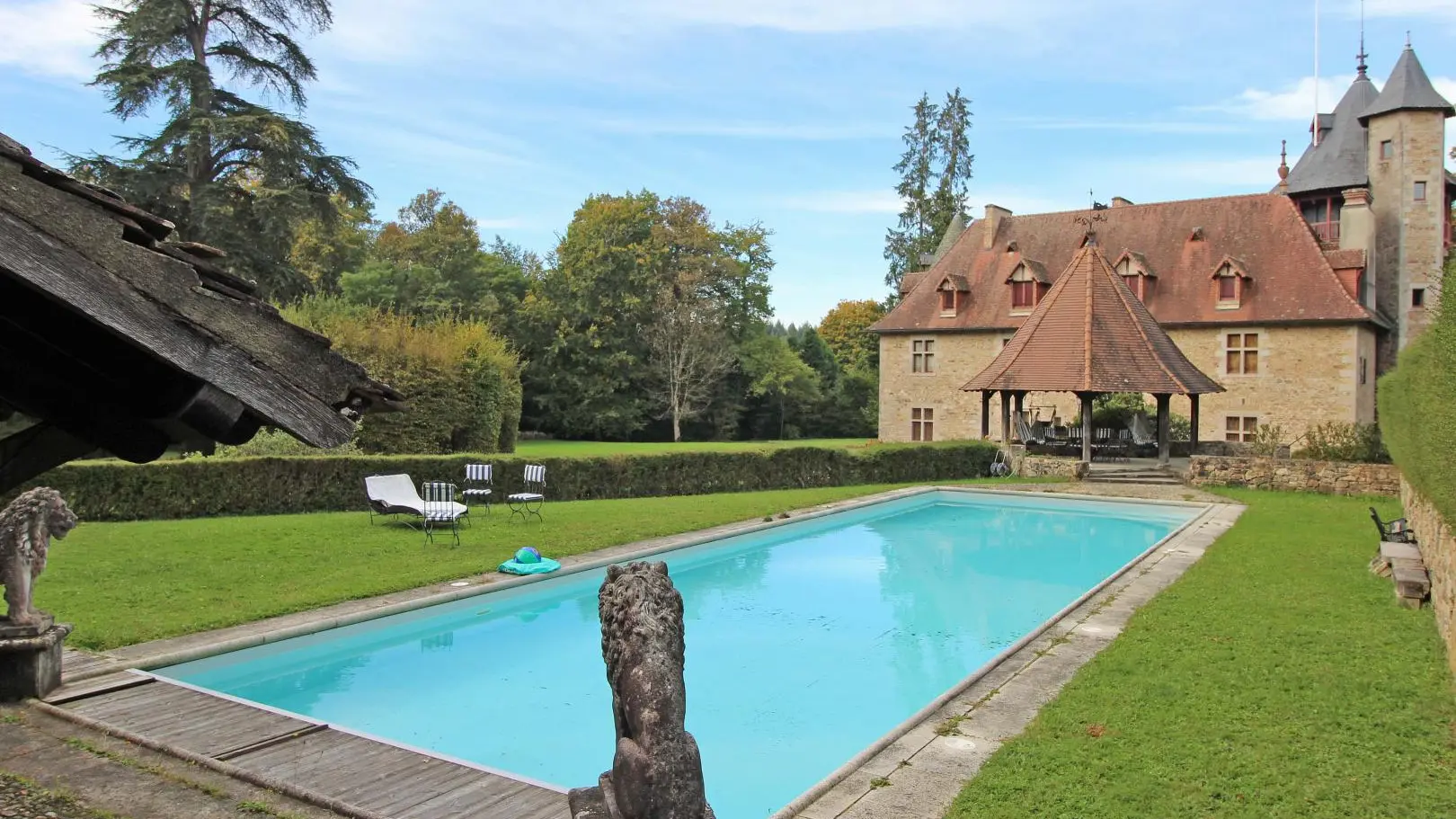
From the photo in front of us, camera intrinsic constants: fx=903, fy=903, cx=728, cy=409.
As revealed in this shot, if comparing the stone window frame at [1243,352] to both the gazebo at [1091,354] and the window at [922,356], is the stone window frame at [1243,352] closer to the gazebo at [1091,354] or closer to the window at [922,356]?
the gazebo at [1091,354]

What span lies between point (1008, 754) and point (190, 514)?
13402 mm

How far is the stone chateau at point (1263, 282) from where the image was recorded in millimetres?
26578

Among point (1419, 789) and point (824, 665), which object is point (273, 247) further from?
point (1419, 789)

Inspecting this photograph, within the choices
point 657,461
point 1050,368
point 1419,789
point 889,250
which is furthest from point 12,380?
point 889,250

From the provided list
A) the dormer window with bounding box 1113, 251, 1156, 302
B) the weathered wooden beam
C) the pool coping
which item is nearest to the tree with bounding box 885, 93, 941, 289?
the dormer window with bounding box 1113, 251, 1156, 302

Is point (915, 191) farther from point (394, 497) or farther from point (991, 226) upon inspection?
point (394, 497)

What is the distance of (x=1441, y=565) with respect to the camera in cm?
799

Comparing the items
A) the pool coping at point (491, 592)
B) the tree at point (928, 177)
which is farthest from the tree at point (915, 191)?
the pool coping at point (491, 592)

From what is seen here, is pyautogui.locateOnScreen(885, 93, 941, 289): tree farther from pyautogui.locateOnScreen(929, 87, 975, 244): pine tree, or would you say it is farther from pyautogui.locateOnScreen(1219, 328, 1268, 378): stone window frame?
pyautogui.locateOnScreen(1219, 328, 1268, 378): stone window frame

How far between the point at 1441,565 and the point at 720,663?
21.7 ft

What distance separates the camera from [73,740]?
212 inches

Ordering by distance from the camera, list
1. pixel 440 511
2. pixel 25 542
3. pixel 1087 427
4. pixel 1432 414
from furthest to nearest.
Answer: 1. pixel 1087 427
2. pixel 440 511
3. pixel 1432 414
4. pixel 25 542

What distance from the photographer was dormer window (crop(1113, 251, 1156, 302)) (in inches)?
1152

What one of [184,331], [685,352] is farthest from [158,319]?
[685,352]
